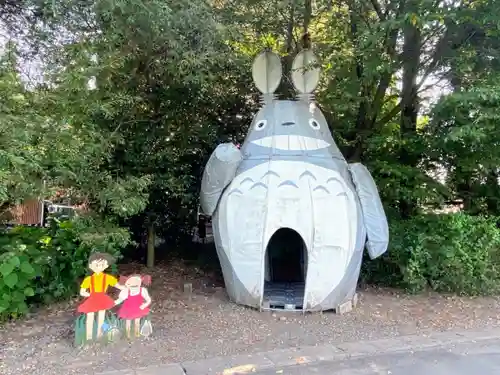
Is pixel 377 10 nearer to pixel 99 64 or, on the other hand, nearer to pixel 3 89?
pixel 99 64

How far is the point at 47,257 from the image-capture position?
6090 millimetres

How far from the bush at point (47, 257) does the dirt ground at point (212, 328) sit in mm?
249

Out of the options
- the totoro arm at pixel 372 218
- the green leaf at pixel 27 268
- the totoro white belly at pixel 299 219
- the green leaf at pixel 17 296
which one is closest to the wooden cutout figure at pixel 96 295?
the green leaf at pixel 27 268

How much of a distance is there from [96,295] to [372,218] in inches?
139

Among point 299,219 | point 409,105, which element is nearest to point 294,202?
point 299,219

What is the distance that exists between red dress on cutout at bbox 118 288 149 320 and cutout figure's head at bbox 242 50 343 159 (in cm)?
251

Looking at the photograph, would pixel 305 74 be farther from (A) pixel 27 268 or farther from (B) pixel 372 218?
(A) pixel 27 268

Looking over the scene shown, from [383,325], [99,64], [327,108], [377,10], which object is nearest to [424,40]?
[377,10]

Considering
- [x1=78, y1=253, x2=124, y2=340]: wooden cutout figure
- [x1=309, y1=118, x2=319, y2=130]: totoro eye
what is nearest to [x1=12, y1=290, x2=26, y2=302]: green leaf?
[x1=78, y1=253, x2=124, y2=340]: wooden cutout figure

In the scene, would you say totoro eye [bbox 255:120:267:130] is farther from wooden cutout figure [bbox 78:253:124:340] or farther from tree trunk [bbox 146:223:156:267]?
tree trunk [bbox 146:223:156:267]

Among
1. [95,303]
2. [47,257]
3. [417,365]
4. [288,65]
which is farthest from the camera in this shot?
[288,65]

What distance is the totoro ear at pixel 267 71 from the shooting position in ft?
22.1

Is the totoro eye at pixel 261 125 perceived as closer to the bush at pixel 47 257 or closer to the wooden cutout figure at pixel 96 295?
the bush at pixel 47 257

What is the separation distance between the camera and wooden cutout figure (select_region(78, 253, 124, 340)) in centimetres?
477
